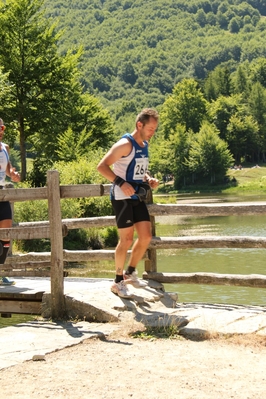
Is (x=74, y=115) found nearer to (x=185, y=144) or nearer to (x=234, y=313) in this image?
(x=234, y=313)

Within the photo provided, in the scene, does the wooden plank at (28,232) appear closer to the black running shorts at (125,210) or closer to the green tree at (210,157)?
the black running shorts at (125,210)

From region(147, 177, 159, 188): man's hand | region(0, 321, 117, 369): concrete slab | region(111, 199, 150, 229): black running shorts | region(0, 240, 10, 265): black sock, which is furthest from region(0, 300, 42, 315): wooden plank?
region(147, 177, 159, 188): man's hand

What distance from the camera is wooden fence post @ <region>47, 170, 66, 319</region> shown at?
8.13 meters

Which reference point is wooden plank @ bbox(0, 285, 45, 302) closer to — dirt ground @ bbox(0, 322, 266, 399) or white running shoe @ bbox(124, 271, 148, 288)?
white running shoe @ bbox(124, 271, 148, 288)

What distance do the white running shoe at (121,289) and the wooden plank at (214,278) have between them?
1.02 metres

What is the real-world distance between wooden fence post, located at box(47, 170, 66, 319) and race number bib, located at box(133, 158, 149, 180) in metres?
0.94

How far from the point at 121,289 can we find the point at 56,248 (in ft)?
2.87

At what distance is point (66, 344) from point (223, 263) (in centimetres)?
1501

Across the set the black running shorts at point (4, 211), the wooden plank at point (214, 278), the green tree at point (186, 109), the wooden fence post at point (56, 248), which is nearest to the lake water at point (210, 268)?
the wooden plank at point (214, 278)

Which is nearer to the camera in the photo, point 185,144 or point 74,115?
point 74,115

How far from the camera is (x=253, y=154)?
132m

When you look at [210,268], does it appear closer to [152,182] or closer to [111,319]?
[152,182]

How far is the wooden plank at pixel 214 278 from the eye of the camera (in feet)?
28.0

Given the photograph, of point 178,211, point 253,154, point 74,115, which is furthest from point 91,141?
point 253,154
